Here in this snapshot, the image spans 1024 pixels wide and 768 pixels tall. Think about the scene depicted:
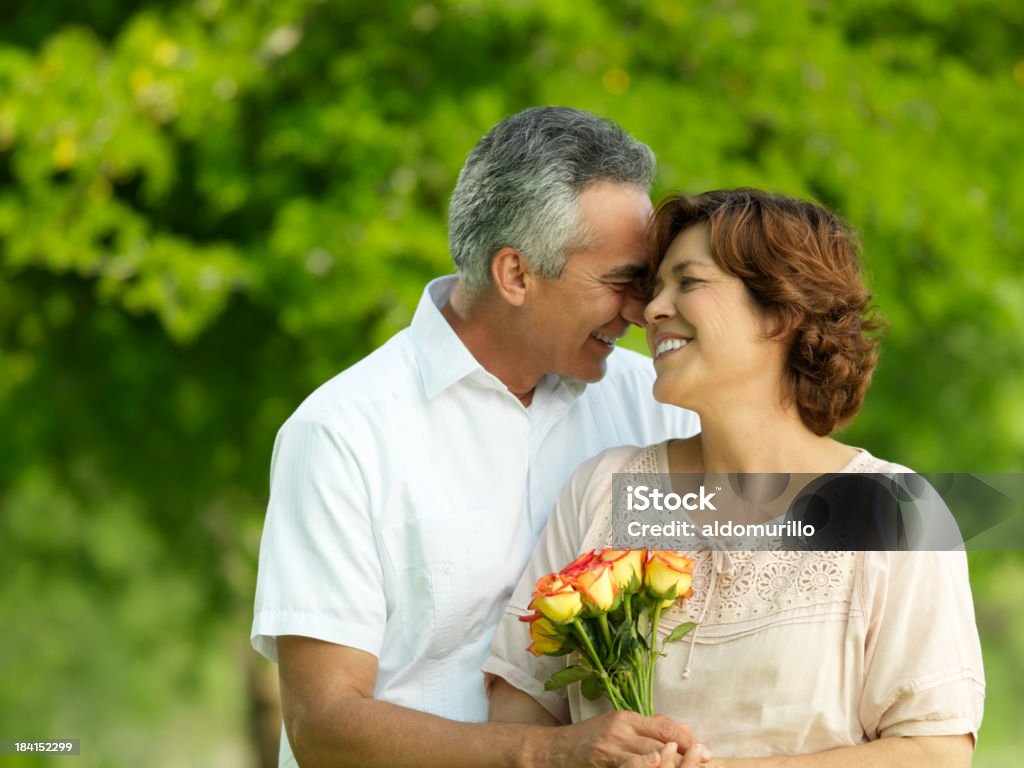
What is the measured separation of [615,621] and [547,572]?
34cm

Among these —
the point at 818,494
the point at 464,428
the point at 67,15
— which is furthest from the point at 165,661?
the point at 818,494

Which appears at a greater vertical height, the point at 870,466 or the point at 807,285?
the point at 807,285

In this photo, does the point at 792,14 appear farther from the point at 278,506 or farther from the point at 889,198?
the point at 278,506

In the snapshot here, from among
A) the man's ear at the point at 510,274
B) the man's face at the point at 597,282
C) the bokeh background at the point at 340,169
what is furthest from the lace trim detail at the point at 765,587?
the bokeh background at the point at 340,169

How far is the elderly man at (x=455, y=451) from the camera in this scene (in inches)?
105

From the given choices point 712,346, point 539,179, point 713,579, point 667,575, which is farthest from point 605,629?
point 539,179

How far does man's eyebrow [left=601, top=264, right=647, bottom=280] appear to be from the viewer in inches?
114

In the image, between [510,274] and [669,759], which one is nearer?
[669,759]

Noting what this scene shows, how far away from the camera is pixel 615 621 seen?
7.90ft

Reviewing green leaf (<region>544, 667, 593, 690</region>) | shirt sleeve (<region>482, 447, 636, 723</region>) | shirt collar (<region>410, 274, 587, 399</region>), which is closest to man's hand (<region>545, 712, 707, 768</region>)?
green leaf (<region>544, 667, 593, 690</region>)

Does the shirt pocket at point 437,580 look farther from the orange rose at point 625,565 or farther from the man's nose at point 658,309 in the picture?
the man's nose at point 658,309

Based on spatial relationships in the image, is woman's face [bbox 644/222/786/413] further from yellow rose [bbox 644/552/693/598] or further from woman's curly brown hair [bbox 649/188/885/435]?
yellow rose [bbox 644/552/693/598]

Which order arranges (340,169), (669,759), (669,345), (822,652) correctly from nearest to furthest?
(669,759)
(822,652)
(669,345)
(340,169)

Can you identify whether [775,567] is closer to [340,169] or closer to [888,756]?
[888,756]
